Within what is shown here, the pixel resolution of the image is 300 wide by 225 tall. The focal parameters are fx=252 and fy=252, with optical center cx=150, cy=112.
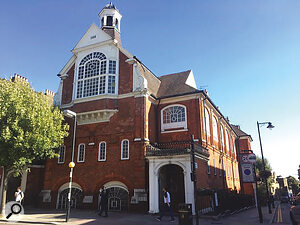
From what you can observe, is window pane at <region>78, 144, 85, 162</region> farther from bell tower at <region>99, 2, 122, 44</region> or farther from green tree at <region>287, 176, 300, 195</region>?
green tree at <region>287, 176, 300, 195</region>

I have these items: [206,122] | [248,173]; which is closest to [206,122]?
[206,122]

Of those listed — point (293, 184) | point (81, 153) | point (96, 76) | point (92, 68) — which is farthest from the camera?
point (293, 184)

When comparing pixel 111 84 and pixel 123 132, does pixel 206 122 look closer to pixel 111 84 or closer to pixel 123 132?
pixel 123 132

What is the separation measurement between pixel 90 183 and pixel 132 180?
4081 mm

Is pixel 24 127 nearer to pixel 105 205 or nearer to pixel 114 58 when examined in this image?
pixel 105 205

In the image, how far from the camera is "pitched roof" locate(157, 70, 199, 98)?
24828 millimetres

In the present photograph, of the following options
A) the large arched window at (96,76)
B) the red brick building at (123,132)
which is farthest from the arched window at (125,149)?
the large arched window at (96,76)

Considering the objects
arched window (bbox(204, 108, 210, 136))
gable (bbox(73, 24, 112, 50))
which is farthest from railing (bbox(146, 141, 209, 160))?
gable (bbox(73, 24, 112, 50))

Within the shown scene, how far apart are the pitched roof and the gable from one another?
7.87 m

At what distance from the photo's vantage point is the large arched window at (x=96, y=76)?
2352 cm

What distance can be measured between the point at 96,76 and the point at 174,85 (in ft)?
27.1

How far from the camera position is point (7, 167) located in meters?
17.5

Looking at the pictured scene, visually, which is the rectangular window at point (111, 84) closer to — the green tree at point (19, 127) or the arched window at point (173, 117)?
the arched window at point (173, 117)

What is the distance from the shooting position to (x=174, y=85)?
2689cm
